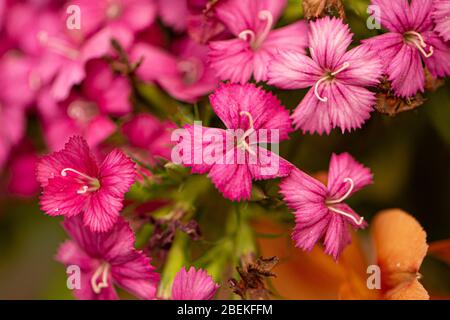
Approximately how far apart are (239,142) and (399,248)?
0.24 meters

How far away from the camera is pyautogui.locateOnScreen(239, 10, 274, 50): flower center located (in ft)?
2.53

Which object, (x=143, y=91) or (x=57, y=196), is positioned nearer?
(x=57, y=196)

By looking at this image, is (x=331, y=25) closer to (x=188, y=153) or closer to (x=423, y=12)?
(x=423, y=12)

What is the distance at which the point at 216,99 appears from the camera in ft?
2.22

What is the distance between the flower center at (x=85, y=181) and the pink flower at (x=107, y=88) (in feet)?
0.66

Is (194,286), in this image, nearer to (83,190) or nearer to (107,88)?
(83,190)

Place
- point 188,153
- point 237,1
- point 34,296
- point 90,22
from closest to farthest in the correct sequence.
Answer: point 188,153, point 237,1, point 90,22, point 34,296

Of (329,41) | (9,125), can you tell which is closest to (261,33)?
(329,41)

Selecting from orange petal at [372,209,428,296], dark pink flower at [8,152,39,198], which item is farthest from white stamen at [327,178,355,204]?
dark pink flower at [8,152,39,198]

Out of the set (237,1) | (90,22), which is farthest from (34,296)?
(237,1)

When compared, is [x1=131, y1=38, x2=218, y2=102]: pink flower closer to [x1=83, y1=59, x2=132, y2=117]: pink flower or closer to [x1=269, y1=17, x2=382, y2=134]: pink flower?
[x1=83, y1=59, x2=132, y2=117]: pink flower

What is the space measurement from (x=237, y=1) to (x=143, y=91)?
0.70 ft

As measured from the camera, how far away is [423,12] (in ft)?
2.27

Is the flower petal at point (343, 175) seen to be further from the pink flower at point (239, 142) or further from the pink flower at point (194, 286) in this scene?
the pink flower at point (194, 286)
